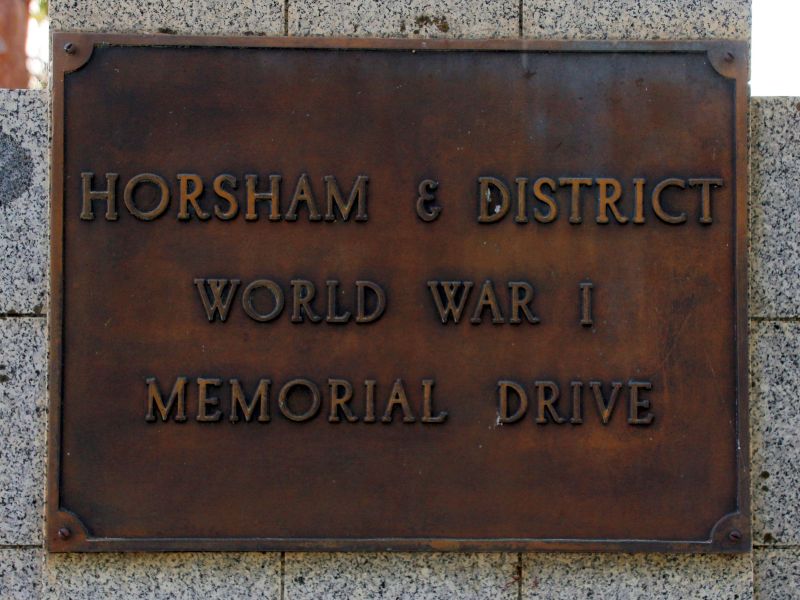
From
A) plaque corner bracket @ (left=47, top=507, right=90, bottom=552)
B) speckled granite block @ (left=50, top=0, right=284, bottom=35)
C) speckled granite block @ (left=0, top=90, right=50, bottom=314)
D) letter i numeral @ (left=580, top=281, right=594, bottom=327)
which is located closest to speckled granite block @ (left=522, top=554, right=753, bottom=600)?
letter i numeral @ (left=580, top=281, right=594, bottom=327)

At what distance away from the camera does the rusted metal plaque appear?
3.71m

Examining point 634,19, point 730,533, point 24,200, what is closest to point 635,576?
point 730,533

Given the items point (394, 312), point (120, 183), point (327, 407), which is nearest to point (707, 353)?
point (394, 312)

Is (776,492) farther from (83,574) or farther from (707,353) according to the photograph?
(83,574)

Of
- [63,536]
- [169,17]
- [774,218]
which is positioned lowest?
[63,536]

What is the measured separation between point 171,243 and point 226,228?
0.66 ft

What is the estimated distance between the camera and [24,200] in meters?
3.85

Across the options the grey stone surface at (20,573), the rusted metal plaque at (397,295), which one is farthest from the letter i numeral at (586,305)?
the grey stone surface at (20,573)

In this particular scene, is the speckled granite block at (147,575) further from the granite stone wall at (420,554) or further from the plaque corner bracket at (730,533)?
the plaque corner bracket at (730,533)

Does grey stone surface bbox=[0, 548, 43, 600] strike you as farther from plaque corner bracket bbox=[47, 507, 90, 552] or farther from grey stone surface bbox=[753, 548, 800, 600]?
grey stone surface bbox=[753, 548, 800, 600]

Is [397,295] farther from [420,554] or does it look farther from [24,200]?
[24,200]

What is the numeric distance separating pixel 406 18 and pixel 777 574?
7.98ft

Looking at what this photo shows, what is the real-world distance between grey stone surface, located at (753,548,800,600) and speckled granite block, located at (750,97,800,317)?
866mm

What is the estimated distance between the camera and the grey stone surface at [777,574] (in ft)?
12.6
